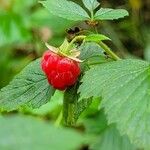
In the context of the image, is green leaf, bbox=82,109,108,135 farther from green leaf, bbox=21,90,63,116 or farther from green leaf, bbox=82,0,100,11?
green leaf, bbox=82,0,100,11

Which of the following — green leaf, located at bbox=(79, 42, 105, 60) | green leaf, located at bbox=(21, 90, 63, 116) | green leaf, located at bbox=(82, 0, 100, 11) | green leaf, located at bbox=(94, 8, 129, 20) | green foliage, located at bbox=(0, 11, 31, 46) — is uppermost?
green leaf, located at bbox=(82, 0, 100, 11)

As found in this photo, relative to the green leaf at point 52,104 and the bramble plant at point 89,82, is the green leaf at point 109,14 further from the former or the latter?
the green leaf at point 52,104

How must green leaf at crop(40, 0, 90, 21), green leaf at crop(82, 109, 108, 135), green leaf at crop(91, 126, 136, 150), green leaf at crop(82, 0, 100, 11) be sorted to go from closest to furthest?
green leaf at crop(40, 0, 90, 21), green leaf at crop(82, 0, 100, 11), green leaf at crop(91, 126, 136, 150), green leaf at crop(82, 109, 108, 135)

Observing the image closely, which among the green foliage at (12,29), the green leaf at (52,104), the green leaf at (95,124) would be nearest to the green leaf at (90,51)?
the green leaf at (52,104)

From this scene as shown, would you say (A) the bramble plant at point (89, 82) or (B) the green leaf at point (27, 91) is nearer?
(A) the bramble plant at point (89, 82)

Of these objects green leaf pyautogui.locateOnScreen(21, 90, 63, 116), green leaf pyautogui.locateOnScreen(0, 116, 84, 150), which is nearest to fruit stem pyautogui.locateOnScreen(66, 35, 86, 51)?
green leaf pyautogui.locateOnScreen(0, 116, 84, 150)

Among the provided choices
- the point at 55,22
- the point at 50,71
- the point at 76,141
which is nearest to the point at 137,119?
the point at 50,71

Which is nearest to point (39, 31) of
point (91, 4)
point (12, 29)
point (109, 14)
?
point (12, 29)
